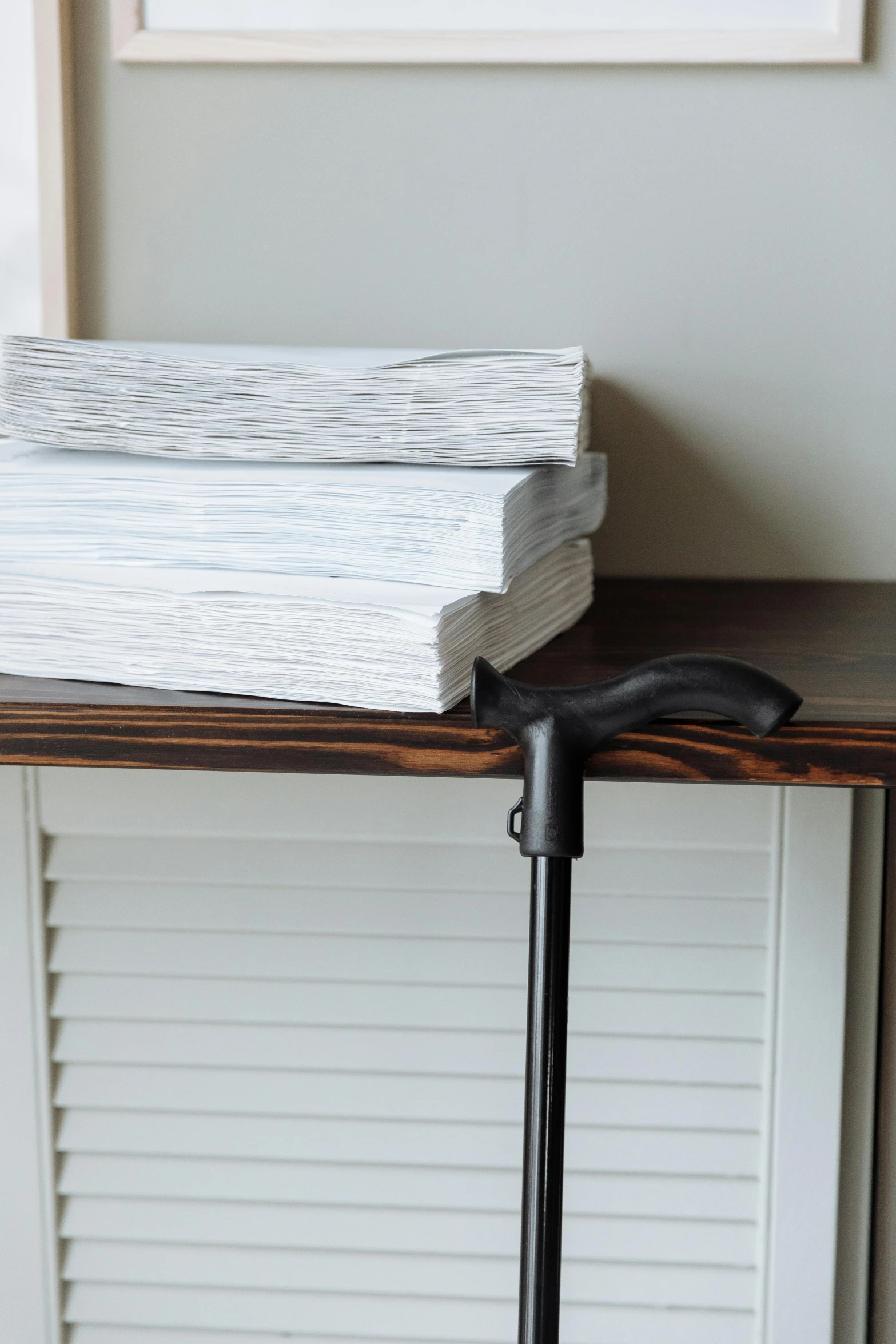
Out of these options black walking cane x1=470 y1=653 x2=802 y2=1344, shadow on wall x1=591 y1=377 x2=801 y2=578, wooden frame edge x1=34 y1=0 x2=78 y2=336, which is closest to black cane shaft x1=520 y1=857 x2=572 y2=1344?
black walking cane x1=470 y1=653 x2=802 y2=1344

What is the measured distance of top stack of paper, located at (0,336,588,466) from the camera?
1.95 ft

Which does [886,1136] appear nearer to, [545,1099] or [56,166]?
[545,1099]

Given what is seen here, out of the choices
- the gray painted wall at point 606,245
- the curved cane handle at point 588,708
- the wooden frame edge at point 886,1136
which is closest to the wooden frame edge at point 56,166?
the gray painted wall at point 606,245

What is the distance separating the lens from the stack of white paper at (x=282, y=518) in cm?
56

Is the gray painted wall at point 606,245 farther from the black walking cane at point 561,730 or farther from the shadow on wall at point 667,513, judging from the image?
the black walking cane at point 561,730

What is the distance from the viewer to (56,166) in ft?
2.94

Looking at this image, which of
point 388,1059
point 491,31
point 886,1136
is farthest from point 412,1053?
point 491,31

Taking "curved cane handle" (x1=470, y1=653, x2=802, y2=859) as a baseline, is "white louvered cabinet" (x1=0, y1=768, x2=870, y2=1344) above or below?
below

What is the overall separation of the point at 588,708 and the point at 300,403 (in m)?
0.24

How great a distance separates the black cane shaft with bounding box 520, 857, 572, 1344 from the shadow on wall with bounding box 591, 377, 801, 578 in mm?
452

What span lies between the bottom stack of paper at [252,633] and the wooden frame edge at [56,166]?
407mm

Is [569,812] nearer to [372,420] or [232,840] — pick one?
[372,420]

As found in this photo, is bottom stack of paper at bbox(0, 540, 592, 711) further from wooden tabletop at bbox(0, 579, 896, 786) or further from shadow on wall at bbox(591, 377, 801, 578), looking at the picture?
shadow on wall at bbox(591, 377, 801, 578)

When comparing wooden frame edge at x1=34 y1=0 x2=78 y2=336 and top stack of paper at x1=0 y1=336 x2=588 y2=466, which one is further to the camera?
wooden frame edge at x1=34 y1=0 x2=78 y2=336
